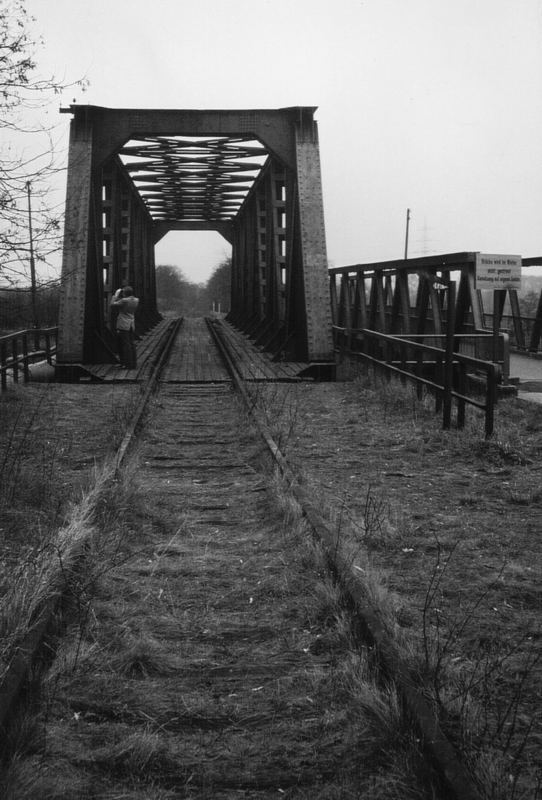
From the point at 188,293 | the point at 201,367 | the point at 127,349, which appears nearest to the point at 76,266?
the point at 127,349

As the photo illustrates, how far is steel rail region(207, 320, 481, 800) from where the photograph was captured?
2.33m

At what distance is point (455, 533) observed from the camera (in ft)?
17.4

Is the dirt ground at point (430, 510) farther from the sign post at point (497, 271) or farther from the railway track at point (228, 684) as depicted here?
the sign post at point (497, 271)

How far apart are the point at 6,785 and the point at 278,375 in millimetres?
11607

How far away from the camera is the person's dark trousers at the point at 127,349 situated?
14.9 metres

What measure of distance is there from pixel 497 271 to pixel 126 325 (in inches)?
303

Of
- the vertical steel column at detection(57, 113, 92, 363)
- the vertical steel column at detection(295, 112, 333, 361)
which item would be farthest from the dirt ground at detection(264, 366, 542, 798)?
the vertical steel column at detection(57, 113, 92, 363)

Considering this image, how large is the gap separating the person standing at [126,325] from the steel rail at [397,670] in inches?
379

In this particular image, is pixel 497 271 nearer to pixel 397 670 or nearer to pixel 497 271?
pixel 497 271

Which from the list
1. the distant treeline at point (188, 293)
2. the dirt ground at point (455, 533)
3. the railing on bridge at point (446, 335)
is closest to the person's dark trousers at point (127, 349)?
the railing on bridge at point (446, 335)

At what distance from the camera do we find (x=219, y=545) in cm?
499

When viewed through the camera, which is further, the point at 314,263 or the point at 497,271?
the point at 314,263

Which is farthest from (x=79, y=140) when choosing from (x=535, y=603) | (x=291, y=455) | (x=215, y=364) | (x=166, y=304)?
(x=166, y=304)

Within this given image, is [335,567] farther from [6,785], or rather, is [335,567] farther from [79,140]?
[79,140]
